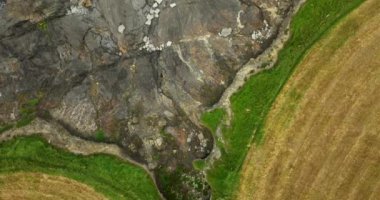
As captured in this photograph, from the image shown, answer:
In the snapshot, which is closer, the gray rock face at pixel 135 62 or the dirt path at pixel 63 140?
the gray rock face at pixel 135 62

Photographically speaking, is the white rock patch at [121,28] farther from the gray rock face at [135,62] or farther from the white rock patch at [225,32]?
the white rock patch at [225,32]

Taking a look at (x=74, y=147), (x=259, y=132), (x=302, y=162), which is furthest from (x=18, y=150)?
(x=302, y=162)

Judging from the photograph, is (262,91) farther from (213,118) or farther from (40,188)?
(40,188)

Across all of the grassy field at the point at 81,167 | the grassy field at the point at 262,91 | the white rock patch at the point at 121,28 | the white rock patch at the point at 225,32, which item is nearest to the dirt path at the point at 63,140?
the grassy field at the point at 81,167

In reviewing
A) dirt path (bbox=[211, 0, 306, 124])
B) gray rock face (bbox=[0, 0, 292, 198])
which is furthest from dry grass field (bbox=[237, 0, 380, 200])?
gray rock face (bbox=[0, 0, 292, 198])

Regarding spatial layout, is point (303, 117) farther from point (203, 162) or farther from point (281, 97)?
point (203, 162)

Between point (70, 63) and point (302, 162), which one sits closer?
point (302, 162)

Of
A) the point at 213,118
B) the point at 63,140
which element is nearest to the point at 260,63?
the point at 213,118
